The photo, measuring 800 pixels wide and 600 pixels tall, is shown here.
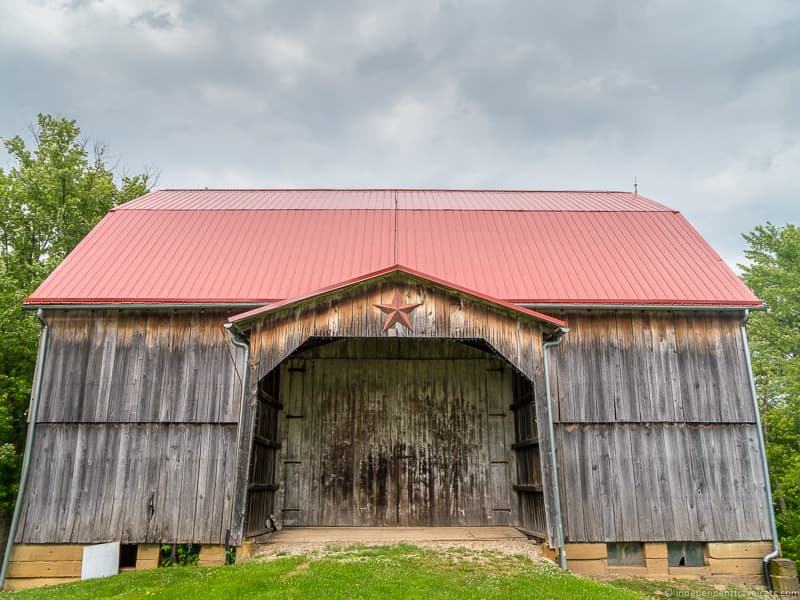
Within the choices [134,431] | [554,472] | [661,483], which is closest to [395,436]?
[554,472]

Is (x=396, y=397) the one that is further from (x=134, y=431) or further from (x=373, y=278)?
(x=134, y=431)

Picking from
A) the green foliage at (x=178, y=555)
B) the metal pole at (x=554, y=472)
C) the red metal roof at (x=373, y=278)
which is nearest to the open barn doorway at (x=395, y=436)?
the green foliage at (x=178, y=555)

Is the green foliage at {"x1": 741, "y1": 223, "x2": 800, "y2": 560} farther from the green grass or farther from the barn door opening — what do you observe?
the barn door opening

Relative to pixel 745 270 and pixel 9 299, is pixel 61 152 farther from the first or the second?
pixel 745 270

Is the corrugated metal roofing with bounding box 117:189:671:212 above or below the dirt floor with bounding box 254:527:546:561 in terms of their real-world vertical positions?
above

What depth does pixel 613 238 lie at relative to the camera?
50.7ft

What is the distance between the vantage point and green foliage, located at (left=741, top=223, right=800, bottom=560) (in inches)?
770

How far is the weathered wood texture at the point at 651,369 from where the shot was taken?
12609mm

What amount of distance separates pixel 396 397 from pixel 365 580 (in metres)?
6.23

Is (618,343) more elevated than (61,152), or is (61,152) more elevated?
(61,152)

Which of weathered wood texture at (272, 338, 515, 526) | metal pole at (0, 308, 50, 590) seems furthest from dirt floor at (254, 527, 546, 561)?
metal pole at (0, 308, 50, 590)

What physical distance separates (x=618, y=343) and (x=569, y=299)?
54.3 inches

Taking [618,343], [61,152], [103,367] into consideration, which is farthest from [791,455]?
[61,152]

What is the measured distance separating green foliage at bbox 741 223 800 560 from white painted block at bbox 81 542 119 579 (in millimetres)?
17870
